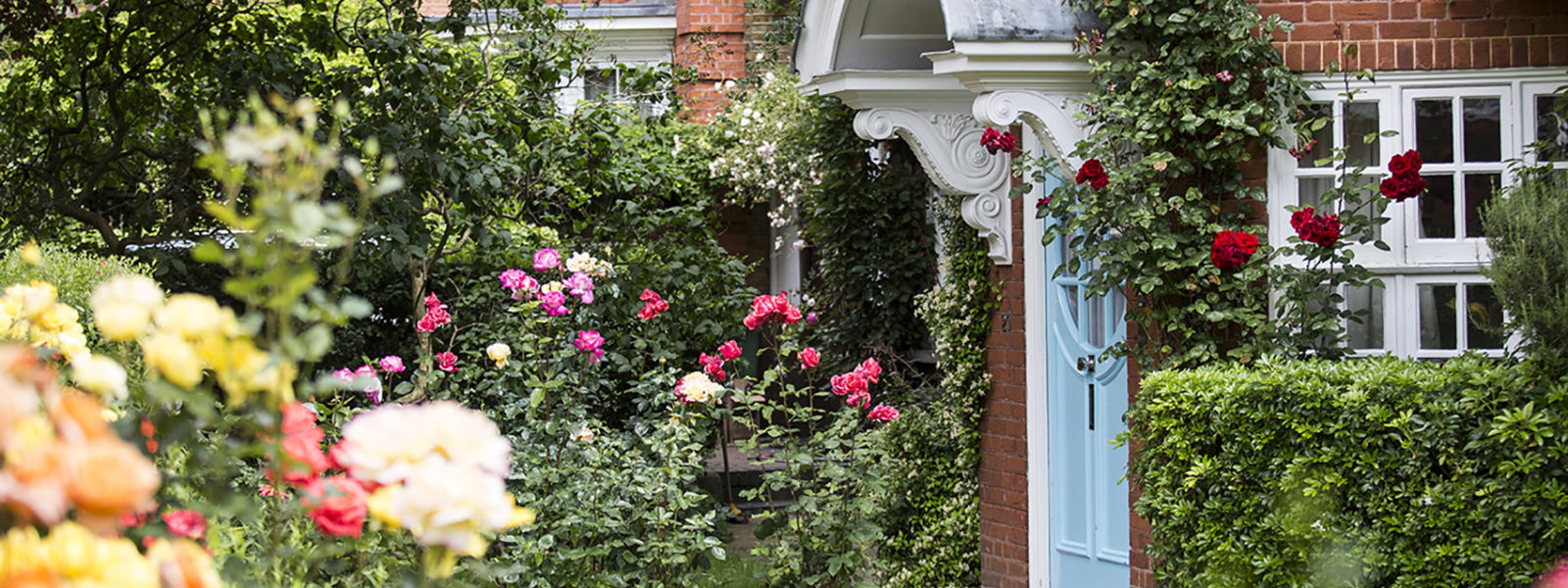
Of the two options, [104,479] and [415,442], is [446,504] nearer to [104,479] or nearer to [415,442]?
[415,442]

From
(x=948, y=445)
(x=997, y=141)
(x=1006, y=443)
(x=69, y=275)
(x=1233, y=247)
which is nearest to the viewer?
(x=69, y=275)

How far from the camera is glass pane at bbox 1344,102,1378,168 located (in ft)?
15.2

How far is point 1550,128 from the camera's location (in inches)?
176

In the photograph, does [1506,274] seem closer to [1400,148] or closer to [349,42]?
[1400,148]

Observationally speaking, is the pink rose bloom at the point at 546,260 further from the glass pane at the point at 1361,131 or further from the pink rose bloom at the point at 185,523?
the pink rose bloom at the point at 185,523

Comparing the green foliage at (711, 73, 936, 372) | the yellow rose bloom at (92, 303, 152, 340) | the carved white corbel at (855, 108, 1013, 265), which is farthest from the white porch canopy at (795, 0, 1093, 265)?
the yellow rose bloom at (92, 303, 152, 340)

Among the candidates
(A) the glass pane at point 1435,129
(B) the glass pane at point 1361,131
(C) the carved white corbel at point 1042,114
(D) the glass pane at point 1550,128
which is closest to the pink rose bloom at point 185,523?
(C) the carved white corbel at point 1042,114

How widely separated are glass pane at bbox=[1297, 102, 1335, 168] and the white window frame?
0.03 metres

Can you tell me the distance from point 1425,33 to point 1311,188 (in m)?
0.66

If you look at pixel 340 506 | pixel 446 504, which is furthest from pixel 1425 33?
pixel 446 504

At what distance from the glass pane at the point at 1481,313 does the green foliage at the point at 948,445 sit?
2.18 m

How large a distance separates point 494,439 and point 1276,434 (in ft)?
9.86

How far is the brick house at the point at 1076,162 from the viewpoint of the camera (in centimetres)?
452

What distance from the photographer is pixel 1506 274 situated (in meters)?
3.20
